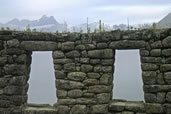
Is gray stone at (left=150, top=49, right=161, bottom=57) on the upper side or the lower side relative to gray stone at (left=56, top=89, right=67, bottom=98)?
upper

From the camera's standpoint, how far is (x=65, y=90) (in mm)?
7105

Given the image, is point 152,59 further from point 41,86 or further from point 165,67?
point 41,86

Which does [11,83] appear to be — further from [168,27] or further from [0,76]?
[168,27]

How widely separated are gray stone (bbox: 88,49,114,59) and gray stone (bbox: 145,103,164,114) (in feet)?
5.10

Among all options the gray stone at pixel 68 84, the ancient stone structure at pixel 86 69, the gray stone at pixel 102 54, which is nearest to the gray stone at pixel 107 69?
the ancient stone structure at pixel 86 69

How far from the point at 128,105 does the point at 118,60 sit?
38.6 feet

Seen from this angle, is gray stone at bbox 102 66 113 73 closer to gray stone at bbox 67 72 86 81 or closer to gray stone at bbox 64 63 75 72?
gray stone at bbox 67 72 86 81

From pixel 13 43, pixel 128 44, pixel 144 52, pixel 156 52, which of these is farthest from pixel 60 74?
pixel 156 52

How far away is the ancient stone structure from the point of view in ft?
21.6

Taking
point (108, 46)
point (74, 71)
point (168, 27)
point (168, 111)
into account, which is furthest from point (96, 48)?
point (168, 111)

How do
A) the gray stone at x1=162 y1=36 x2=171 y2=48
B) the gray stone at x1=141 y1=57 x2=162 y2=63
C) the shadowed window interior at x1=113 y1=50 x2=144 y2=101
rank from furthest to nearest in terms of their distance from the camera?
the shadowed window interior at x1=113 y1=50 x2=144 y2=101
the gray stone at x1=141 y1=57 x2=162 y2=63
the gray stone at x1=162 y1=36 x2=171 y2=48

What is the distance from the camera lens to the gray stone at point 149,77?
6.61 m

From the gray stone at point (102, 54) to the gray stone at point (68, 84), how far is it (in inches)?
32.2

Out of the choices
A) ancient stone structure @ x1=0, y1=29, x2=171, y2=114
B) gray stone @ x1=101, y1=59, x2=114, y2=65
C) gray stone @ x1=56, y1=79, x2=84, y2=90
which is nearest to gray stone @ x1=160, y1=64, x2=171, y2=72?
ancient stone structure @ x1=0, y1=29, x2=171, y2=114
